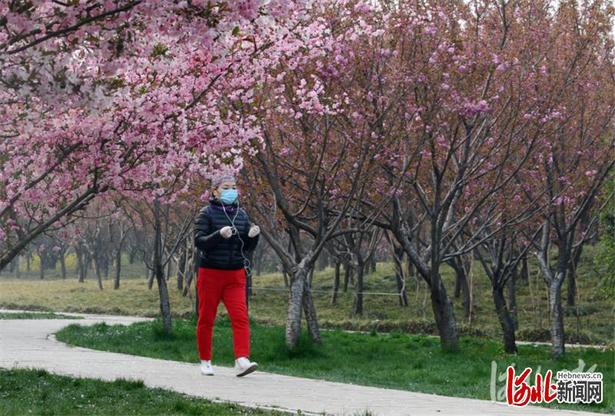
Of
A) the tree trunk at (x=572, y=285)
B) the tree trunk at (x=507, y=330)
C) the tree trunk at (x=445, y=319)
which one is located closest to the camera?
the tree trunk at (x=445, y=319)

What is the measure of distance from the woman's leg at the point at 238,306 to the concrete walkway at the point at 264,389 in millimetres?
407

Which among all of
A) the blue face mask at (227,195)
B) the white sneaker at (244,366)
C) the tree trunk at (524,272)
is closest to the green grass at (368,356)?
the white sneaker at (244,366)

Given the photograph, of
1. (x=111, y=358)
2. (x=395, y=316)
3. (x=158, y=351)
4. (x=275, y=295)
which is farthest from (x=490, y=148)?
(x=275, y=295)

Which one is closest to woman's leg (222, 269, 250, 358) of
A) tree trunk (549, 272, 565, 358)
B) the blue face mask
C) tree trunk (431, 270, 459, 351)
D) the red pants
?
the red pants

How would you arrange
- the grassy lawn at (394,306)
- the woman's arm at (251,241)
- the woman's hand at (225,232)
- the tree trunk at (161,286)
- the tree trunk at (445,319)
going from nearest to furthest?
the woman's hand at (225,232)
the woman's arm at (251,241)
the tree trunk at (445,319)
the tree trunk at (161,286)
the grassy lawn at (394,306)

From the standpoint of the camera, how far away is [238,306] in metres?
11.2

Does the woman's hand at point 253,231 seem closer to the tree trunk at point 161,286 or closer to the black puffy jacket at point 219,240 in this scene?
the black puffy jacket at point 219,240

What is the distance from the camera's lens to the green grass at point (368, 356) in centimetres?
1403

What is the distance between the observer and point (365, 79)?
55.7ft

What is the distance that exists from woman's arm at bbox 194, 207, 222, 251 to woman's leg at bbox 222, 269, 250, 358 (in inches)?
18.8

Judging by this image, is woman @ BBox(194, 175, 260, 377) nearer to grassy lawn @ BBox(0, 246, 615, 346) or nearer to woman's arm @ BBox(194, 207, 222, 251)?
woman's arm @ BBox(194, 207, 222, 251)

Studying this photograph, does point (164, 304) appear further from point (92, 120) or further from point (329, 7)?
point (92, 120)

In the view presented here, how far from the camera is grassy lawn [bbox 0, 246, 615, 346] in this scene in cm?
3019

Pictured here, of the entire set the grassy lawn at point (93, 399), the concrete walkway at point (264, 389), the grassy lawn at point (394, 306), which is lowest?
the grassy lawn at point (394, 306)
